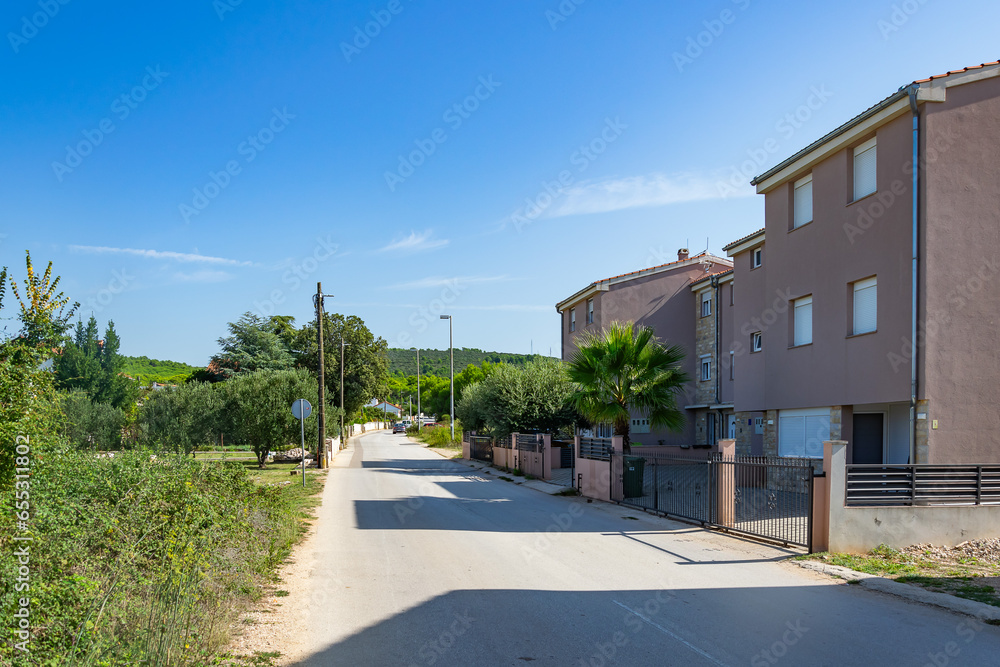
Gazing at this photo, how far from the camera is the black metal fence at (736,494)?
12.5 metres

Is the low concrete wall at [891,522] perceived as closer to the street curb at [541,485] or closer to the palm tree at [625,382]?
the palm tree at [625,382]

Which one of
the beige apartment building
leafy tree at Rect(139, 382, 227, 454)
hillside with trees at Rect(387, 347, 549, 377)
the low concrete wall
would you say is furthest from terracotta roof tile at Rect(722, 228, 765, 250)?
hillside with trees at Rect(387, 347, 549, 377)

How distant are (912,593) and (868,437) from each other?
10.1m

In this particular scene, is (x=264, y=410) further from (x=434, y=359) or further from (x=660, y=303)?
(x=434, y=359)

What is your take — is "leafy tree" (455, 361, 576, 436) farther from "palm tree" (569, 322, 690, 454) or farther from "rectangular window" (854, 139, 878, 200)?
"rectangular window" (854, 139, 878, 200)

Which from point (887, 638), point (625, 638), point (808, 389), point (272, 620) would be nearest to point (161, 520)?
point (272, 620)

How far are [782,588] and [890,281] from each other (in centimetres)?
990

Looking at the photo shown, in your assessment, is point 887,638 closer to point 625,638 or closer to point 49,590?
point 625,638

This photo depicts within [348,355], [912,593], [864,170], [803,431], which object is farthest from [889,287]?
[348,355]

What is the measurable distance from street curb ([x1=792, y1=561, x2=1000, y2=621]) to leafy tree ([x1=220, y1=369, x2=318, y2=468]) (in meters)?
26.3

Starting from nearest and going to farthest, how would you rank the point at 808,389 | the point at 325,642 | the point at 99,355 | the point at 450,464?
the point at 325,642 < the point at 808,389 < the point at 450,464 < the point at 99,355

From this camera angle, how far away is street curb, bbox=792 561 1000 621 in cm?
795

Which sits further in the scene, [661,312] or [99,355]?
[99,355]

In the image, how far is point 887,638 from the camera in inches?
271
